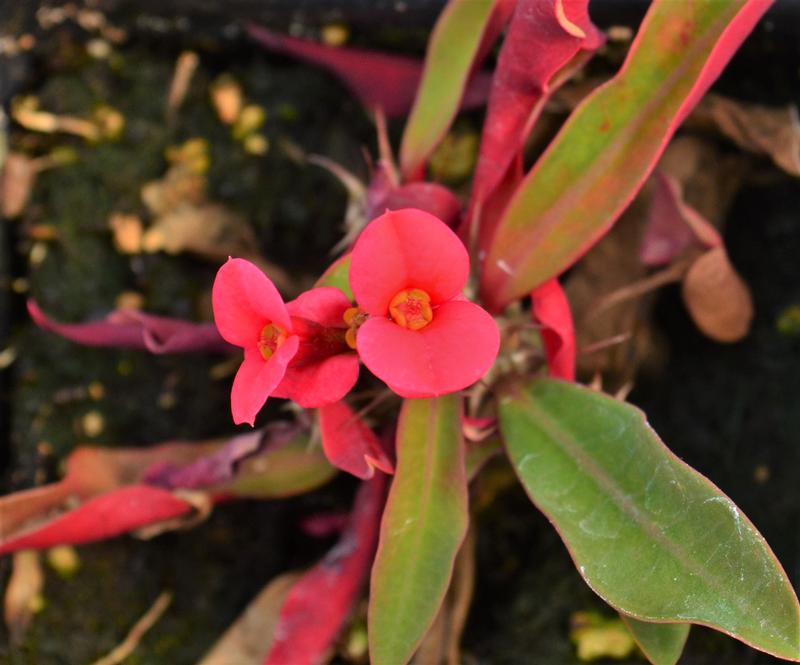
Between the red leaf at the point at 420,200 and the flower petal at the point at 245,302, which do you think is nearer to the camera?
the flower petal at the point at 245,302

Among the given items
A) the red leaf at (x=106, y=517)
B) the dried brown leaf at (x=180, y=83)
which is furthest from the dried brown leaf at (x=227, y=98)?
the red leaf at (x=106, y=517)

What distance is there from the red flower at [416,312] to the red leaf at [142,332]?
17.3 inches

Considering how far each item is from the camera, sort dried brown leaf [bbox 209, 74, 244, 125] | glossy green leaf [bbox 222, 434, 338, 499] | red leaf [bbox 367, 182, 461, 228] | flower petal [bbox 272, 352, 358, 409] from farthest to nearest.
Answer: dried brown leaf [bbox 209, 74, 244, 125] → glossy green leaf [bbox 222, 434, 338, 499] → red leaf [bbox 367, 182, 461, 228] → flower petal [bbox 272, 352, 358, 409]

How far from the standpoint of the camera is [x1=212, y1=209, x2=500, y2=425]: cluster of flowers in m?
0.65

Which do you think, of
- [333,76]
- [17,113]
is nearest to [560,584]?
[333,76]

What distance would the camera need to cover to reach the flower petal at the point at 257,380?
66 centimetres

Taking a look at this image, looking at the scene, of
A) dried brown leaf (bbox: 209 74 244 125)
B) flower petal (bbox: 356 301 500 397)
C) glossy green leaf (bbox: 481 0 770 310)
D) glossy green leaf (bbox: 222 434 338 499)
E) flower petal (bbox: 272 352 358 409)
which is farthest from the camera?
dried brown leaf (bbox: 209 74 244 125)

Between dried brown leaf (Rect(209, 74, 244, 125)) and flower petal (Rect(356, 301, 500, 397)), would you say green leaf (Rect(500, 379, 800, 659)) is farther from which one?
dried brown leaf (Rect(209, 74, 244, 125))

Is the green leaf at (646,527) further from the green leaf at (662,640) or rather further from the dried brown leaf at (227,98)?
the dried brown leaf at (227,98)

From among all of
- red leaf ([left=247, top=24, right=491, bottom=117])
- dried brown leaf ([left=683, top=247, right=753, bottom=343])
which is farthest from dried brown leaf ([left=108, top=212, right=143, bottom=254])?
dried brown leaf ([left=683, top=247, right=753, bottom=343])

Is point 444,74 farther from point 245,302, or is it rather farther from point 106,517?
point 106,517

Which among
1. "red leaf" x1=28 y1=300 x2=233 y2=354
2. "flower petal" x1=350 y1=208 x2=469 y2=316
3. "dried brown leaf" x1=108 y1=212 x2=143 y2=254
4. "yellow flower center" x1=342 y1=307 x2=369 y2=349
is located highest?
"flower petal" x1=350 y1=208 x2=469 y2=316

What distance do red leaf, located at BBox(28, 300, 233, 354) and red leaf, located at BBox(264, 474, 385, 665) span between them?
0.27 metres

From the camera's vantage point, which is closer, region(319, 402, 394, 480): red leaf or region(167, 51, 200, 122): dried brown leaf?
region(319, 402, 394, 480): red leaf
